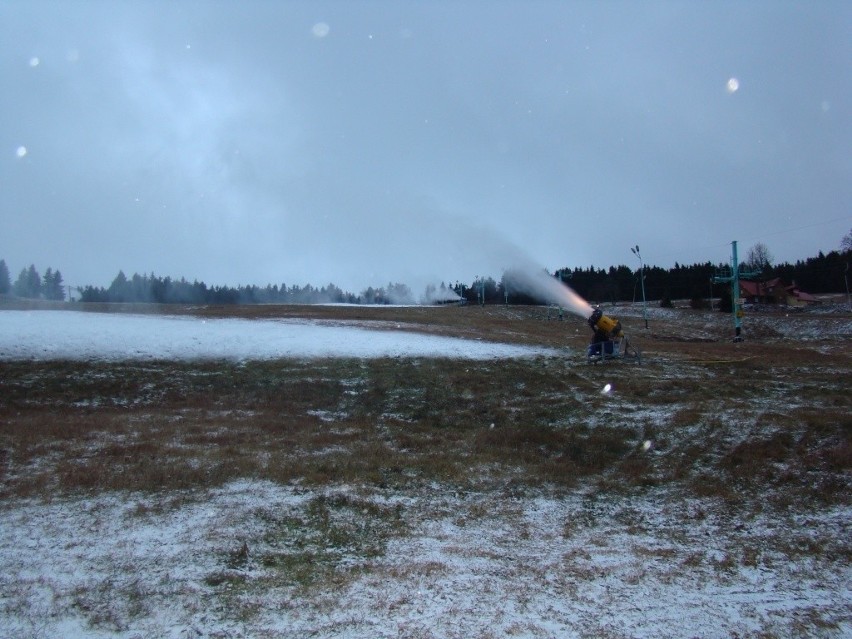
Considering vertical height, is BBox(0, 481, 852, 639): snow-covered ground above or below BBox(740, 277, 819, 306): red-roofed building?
below

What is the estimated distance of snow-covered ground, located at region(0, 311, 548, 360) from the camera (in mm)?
22922

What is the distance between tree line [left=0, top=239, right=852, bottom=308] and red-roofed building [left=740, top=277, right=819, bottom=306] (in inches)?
134

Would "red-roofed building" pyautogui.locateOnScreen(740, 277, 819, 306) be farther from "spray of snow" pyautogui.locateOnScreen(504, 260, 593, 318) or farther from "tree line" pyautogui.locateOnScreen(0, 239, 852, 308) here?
"spray of snow" pyautogui.locateOnScreen(504, 260, 593, 318)

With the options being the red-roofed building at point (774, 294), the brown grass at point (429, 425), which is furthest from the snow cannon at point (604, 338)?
the red-roofed building at point (774, 294)

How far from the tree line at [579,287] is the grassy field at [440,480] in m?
63.4

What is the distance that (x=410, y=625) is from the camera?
5.98m

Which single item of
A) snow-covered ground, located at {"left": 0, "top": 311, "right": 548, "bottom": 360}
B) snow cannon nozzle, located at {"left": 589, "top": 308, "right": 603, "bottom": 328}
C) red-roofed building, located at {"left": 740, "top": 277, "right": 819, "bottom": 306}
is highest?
red-roofed building, located at {"left": 740, "top": 277, "right": 819, "bottom": 306}

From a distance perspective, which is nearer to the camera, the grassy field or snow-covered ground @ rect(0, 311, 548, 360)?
the grassy field

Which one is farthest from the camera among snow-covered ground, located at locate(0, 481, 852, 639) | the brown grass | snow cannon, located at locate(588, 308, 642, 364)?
snow cannon, located at locate(588, 308, 642, 364)

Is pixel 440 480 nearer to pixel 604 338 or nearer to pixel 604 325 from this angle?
pixel 604 325

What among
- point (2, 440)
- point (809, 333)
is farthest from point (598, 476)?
point (809, 333)

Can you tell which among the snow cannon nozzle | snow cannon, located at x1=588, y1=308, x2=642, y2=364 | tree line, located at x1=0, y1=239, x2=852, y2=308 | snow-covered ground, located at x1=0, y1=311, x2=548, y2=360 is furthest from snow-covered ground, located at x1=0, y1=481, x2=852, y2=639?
tree line, located at x1=0, y1=239, x2=852, y2=308

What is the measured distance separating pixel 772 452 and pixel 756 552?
205 inches

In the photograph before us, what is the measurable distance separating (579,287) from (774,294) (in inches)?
1486
